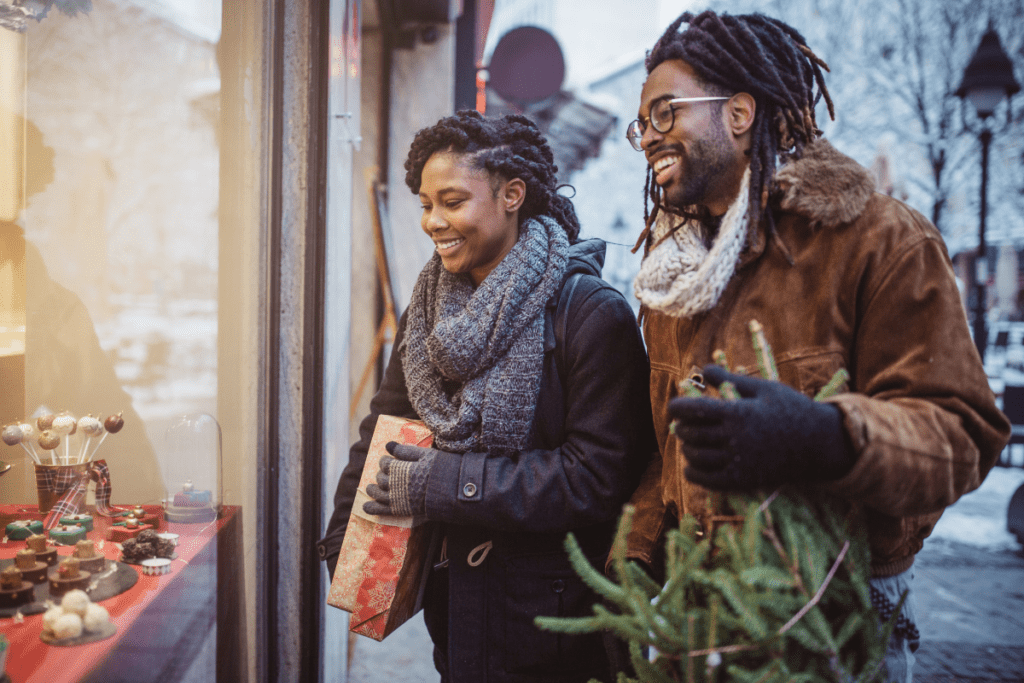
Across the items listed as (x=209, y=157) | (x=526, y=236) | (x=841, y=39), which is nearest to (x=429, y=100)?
(x=209, y=157)

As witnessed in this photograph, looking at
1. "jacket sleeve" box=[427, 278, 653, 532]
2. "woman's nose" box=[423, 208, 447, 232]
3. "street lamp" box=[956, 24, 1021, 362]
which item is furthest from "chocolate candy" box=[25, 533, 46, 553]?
"street lamp" box=[956, 24, 1021, 362]

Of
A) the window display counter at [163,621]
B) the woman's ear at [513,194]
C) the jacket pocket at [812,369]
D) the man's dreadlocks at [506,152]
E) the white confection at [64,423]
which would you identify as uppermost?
the man's dreadlocks at [506,152]

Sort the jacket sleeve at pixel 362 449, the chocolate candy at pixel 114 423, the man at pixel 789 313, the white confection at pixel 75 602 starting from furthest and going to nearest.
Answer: the jacket sleeve at pixel 362 449
the chocolate candy at pixel 114 423
the white confection at pixel 75 602
the man at pixel 789 313

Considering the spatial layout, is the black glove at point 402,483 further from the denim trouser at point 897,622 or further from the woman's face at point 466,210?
the denim trouser at point 897,622

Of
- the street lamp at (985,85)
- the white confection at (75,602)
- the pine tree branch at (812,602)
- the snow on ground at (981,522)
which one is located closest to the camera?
the pine tree branch at (812,602)

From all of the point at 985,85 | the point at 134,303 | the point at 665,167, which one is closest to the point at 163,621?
the point at 134,303

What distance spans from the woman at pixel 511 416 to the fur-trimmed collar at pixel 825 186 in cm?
62

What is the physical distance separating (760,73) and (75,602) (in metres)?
1.96

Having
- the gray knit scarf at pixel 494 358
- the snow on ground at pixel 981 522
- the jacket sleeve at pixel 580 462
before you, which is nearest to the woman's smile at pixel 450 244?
the gray knit scarf at pixel 494 358

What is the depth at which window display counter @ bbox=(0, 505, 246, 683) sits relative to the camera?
140cm

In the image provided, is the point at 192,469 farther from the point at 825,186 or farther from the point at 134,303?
the point at 825,186

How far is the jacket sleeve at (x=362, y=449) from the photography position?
6.81 feet

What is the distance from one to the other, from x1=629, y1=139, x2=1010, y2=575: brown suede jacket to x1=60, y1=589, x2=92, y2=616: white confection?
1390mm

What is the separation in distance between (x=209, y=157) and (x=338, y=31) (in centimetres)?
98
